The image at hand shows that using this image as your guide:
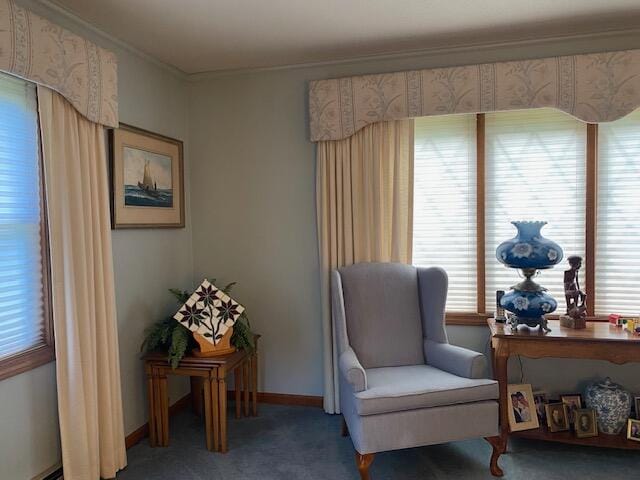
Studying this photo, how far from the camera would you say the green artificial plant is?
280 cm

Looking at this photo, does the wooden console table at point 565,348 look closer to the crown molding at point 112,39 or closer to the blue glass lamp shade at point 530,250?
the blue glass lamp shade at point 530,250

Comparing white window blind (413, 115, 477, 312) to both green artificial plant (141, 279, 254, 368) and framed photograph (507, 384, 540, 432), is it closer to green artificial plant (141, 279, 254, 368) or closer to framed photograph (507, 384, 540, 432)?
framed photograph (507, 384, 540, 432)

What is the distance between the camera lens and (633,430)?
9.06 feet

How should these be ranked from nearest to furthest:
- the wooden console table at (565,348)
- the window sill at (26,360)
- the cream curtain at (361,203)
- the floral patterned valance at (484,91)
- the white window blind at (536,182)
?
the window sill at (26,360) < the wooden console table at (565,348) < the floral patterned valance at (484,91) < the white window blind at (536,182) < the cream curtain at (361,203)

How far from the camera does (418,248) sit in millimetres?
3363

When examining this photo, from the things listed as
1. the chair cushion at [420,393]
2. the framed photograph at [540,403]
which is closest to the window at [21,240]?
the chair cushion at [420,393]

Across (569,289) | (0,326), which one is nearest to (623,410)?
(569,289)

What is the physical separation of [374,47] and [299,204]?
1.18m

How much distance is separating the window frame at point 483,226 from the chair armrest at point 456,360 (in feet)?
1.48

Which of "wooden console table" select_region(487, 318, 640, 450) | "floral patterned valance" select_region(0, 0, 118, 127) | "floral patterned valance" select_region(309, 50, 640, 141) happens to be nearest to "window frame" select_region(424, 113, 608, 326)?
"floral patterned valance" select_region(309, 50, 640, 141)

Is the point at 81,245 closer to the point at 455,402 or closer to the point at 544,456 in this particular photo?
the point at 455,402

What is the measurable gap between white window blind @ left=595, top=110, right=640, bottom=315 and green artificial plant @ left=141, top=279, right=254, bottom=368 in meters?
2.32

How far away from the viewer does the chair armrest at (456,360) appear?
257 centimetres

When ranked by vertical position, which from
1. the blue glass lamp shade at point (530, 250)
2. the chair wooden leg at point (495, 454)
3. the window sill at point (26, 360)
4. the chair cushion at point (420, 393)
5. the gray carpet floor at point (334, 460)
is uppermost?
the blue glass lamp shade at point (530, 250)
